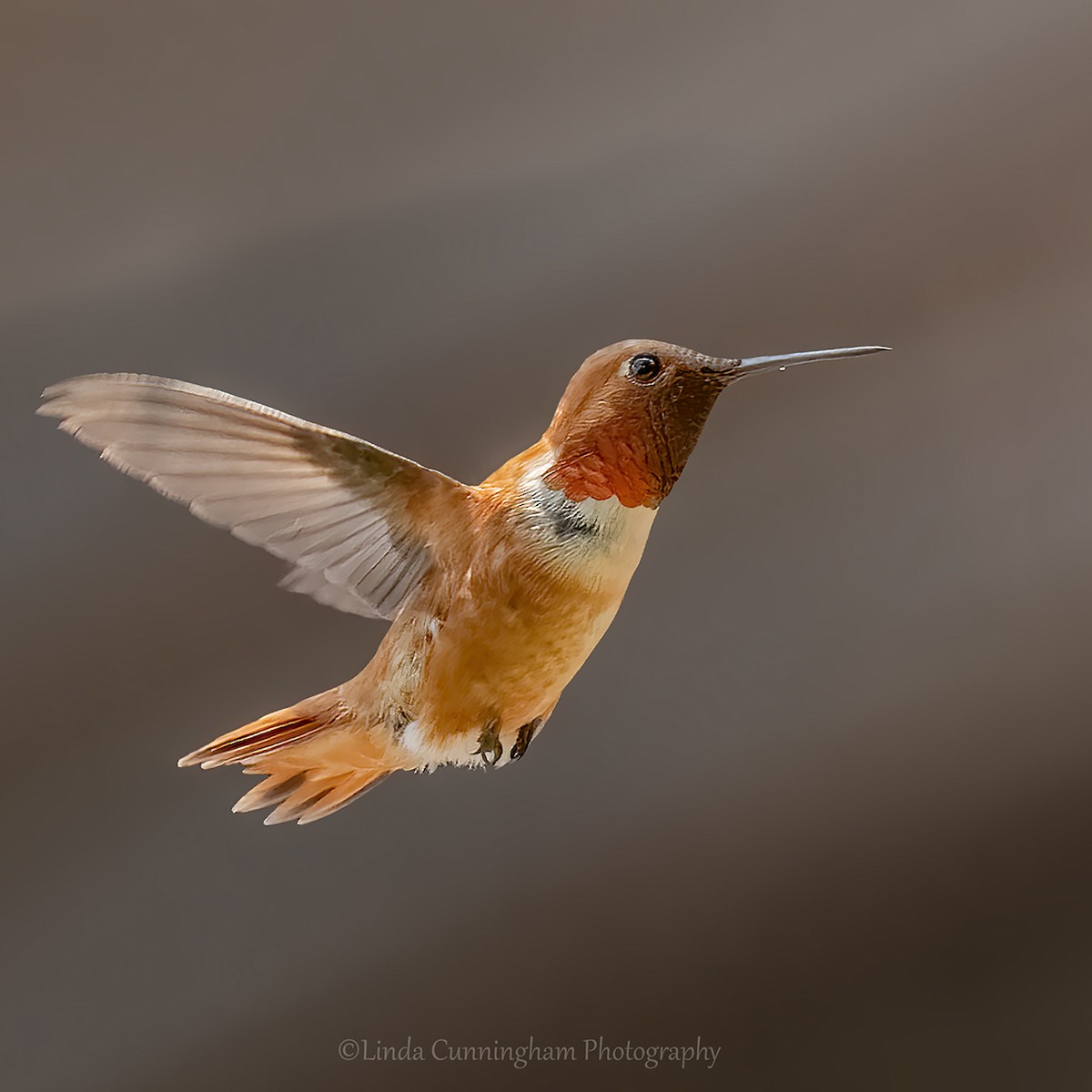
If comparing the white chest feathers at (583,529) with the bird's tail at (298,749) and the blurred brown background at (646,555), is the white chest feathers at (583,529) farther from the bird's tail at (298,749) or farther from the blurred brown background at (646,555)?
the blurred brown background at (646,555)

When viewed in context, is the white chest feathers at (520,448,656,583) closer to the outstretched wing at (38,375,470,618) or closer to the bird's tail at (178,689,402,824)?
the outstretched wing at (38,375,470,618)

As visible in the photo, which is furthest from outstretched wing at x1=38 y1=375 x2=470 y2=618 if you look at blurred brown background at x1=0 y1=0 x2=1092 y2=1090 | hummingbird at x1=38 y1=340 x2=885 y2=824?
blurred brown background at x1=0 y1=0 x2=1092 y2=1090

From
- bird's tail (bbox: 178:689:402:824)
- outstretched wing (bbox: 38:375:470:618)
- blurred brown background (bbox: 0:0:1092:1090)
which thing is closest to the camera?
outstretched wing (bbox: 38:375:470:618)

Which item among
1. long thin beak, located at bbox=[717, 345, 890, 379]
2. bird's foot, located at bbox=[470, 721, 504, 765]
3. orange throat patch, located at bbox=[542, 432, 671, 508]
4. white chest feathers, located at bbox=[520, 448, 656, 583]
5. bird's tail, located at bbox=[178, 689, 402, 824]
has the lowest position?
bird's foot, located at bbox=[470, 721, 504, 765]

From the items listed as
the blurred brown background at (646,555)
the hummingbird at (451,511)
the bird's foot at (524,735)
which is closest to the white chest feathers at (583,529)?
the hummingbird at (451,511)

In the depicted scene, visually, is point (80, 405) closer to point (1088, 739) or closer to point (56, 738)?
point (56, 738)

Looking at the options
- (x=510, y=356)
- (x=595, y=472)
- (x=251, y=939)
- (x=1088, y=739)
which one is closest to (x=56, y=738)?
(x=251, y=939)

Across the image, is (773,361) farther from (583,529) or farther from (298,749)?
(298,749)
